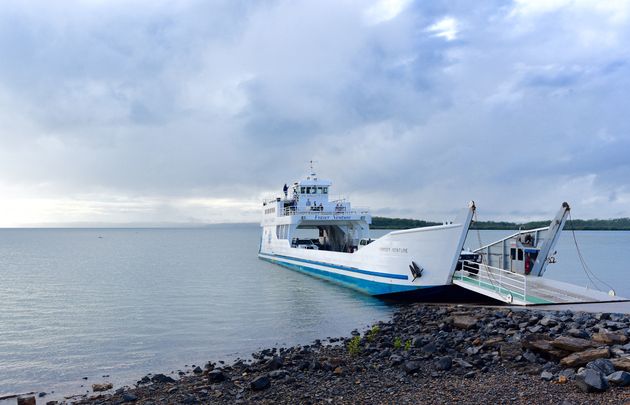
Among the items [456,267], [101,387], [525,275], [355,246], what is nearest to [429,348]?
[101,387]

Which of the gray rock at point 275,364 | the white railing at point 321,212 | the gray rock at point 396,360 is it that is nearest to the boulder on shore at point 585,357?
the gray rock at point 396,360

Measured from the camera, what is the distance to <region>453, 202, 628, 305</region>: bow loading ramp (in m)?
16.2

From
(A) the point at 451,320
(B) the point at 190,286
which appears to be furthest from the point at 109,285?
(A) the point at 451,320

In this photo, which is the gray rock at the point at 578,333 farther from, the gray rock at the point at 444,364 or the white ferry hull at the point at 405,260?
the white ferry hull at the point at 405,260

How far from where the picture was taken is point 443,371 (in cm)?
967

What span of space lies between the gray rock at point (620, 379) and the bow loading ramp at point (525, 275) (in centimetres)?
804

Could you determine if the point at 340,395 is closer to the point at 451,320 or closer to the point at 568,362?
the point at 568,362

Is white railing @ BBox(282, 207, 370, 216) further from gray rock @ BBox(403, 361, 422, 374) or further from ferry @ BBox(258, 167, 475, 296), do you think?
gray rock @ BBox(403, 361, 422, 374)

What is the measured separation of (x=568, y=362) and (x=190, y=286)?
2535cm

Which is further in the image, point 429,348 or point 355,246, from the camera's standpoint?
point 355,246

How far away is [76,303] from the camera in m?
24.6

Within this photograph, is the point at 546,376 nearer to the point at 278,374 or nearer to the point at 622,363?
the point at 622,363

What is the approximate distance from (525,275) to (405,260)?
17.0 feet

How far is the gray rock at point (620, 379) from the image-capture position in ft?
24.4
